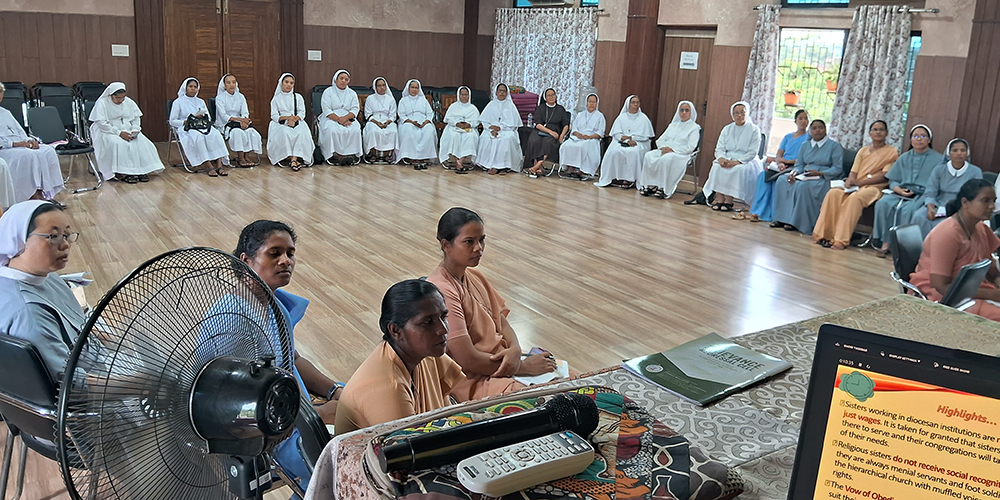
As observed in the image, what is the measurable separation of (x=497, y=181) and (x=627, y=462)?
8347mm

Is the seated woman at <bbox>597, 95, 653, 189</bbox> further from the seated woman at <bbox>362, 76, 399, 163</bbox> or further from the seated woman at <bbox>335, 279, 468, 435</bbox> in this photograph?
the seated woman at <bbox>335, 279, 468, 435</bbox>

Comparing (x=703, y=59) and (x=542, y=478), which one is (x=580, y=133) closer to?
(x=703, y=59)

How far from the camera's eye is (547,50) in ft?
37.5

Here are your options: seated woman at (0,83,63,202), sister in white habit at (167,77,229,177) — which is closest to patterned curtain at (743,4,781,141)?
sister in white habit at (167,77,229,177)

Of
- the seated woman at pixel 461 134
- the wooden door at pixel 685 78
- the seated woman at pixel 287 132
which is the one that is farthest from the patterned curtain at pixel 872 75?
the seated woman at pixel 287 132

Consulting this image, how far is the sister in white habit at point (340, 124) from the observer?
10031 mm

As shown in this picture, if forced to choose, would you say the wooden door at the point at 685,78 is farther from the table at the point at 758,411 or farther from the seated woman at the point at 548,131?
the table at the point at 758,411

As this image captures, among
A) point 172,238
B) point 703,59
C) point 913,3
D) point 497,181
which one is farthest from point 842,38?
point 172,238

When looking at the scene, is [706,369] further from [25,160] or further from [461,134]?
[461,134]

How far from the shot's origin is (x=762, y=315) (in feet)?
15.9

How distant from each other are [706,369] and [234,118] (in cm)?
870

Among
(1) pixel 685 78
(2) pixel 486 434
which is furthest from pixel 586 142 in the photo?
(2) pixel 486 434

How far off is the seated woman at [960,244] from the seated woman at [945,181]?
2.69 metres

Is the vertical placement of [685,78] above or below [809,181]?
above
